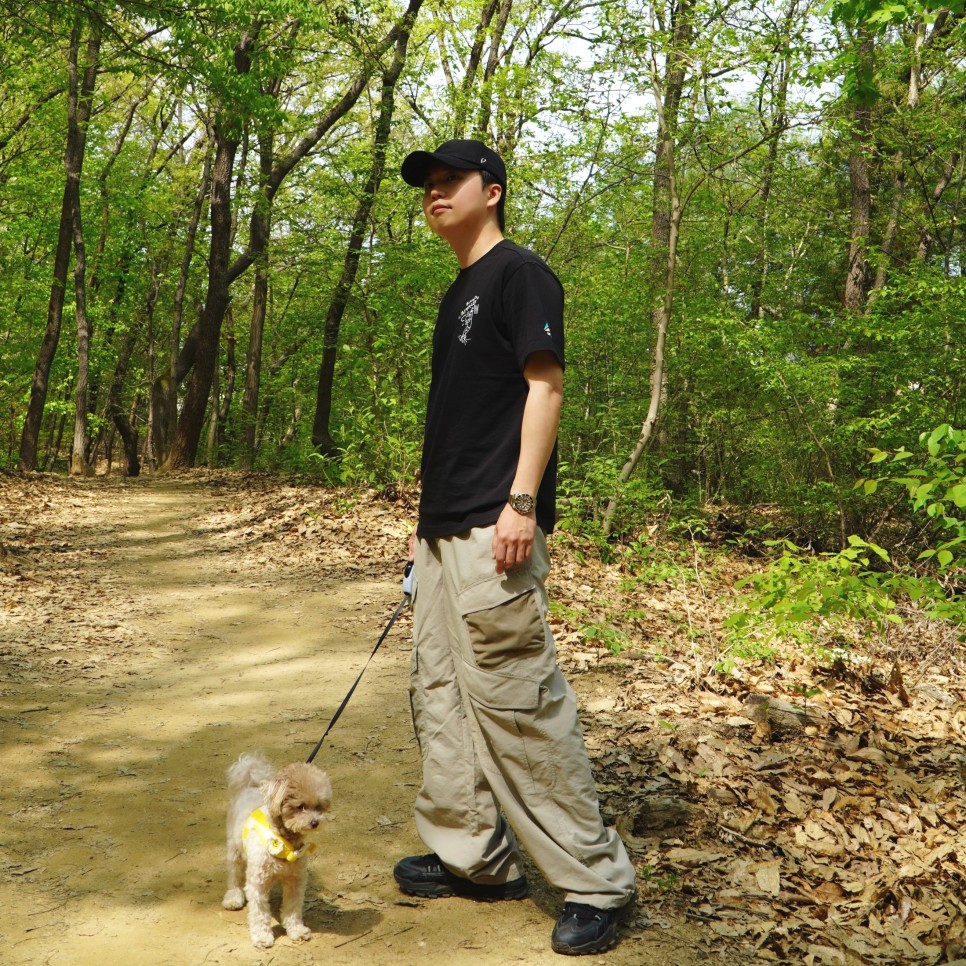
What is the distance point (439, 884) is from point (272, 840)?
2.35 ft

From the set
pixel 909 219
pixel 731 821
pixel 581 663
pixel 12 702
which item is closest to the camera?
pixel 731 821

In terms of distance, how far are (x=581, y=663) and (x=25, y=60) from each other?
680 inches

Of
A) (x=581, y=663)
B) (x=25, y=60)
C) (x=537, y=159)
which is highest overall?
(x=25, y=60)

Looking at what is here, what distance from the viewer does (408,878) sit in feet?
10.2

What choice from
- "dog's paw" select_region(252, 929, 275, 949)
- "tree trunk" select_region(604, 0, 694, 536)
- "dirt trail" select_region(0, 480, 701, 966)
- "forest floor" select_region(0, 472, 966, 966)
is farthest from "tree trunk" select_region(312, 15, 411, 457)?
"dog's paw" select_region(252, 929, 275, 949)

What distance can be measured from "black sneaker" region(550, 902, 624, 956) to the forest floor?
6 cm

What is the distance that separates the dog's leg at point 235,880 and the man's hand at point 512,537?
1.38 m

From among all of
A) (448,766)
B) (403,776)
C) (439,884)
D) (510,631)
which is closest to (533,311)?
(510,631)

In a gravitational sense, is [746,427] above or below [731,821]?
above

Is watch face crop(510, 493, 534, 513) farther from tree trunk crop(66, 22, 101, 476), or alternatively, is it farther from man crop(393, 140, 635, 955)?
tree trunk crop(66, 22, 101, 476)

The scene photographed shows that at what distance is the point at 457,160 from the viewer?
2.80 metres

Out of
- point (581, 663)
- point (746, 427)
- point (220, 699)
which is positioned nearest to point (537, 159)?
point (746, 427)

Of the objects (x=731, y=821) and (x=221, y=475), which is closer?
(x=731, y=821)

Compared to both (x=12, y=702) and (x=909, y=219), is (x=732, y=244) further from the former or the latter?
(x=12, y=702)
